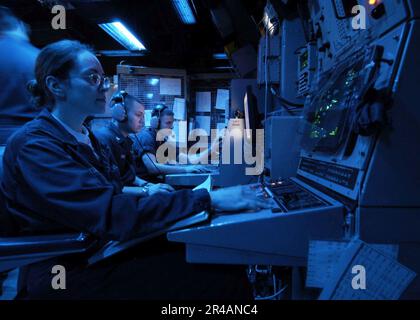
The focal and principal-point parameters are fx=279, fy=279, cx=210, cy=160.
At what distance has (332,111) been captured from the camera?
1093mm

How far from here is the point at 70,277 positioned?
862mm

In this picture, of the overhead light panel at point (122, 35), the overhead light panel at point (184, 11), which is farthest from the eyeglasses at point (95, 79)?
the overhead light panel at point (122, 35)

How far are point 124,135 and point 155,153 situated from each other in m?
0.78

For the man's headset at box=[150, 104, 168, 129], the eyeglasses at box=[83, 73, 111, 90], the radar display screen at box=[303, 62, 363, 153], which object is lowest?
the radar display screen at box=[303, 62, 363, 153]

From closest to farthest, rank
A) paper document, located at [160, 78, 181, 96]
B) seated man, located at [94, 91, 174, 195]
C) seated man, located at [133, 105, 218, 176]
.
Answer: seated man, located at [94, 91, 174, 195] < seated man, located at [133, 105, 218, 176] < paper document, located at [160, 78, 181, 96]

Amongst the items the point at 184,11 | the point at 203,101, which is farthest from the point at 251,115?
the point at 203,101

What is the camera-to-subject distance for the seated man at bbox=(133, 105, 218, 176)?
9.32 feet

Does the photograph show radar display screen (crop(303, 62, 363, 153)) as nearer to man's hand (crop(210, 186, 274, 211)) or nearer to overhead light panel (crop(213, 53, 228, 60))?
man's hand (crop(210, 186, 274, 211))

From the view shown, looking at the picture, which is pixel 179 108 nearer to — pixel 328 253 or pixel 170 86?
pixel 170 86

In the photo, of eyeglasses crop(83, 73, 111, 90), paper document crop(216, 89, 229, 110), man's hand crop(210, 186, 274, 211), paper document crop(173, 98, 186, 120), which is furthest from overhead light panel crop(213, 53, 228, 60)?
man's hand crop(210, 186, 274, 211)

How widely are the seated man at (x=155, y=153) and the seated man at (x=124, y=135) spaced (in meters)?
0.45

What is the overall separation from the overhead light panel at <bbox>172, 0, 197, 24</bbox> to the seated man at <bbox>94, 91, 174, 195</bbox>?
122cm

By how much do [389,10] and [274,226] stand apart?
2.56ft
